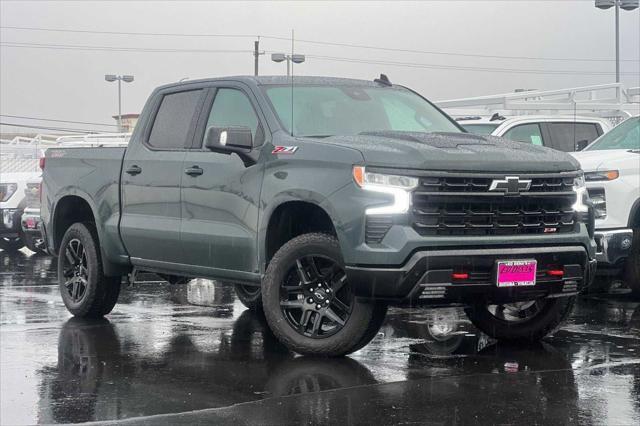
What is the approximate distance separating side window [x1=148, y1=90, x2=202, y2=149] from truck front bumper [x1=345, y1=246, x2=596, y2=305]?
8.06 feet

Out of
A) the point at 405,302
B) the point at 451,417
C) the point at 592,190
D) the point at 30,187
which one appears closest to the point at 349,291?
the point at 405,302

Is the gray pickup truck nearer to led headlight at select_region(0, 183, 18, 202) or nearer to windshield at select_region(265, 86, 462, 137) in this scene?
windshield at select_region(265, 86, 462, 137)

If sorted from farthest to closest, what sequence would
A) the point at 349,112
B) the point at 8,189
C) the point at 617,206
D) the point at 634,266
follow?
the point at 8,189
the point at 634,266
the point at 617,206
the point at 349,112

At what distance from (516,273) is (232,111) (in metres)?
2.58

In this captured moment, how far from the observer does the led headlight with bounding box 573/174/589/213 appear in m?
8.12

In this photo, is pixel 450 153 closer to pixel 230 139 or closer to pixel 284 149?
pixel 284 149

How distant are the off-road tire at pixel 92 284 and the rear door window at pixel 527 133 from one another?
611cm

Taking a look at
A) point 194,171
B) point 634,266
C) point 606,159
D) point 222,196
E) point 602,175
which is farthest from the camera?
point 634,266

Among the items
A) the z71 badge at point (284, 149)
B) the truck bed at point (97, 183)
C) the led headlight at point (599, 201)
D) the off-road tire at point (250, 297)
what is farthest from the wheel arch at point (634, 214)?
the truck bed at point (97, 183)

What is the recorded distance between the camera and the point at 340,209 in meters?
7.50

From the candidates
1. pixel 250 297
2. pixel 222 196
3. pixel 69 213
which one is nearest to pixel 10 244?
pixel 69 213

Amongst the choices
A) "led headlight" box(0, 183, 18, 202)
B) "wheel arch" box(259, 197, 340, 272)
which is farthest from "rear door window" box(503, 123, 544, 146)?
"led headlight" box(0, 183, 18, 202)

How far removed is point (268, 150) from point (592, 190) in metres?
3.86

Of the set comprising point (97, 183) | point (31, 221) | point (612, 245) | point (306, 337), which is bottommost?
point (306, 337)
